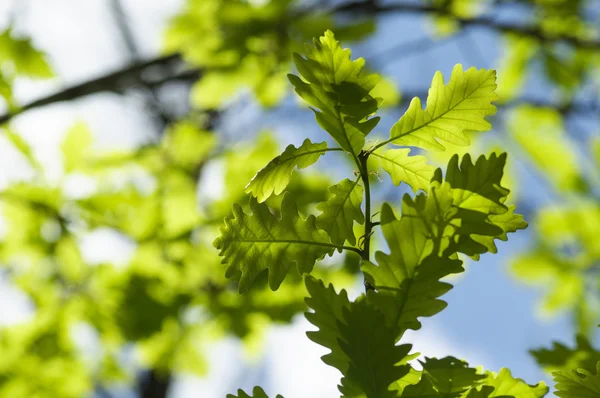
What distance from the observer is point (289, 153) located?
2.00ft

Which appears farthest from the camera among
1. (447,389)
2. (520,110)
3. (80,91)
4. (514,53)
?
(520,110)

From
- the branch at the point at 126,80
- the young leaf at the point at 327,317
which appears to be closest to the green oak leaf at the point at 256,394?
the young leaf at the point at 327,317

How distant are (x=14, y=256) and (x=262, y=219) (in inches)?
78.9

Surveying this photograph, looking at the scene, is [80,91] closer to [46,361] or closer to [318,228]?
Result: [46,361]

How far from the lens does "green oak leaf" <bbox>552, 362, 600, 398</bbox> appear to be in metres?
0.54

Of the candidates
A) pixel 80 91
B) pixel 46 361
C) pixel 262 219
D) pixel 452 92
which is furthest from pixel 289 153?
pixel 46 361

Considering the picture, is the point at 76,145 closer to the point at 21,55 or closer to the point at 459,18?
the point at 21,55

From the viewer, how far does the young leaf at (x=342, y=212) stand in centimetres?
59

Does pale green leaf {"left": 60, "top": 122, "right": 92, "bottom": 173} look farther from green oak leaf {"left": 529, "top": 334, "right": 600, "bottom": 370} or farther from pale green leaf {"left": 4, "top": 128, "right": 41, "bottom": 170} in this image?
green oak leaf {"left": 529, "top": 334, "right": 600, "bottom": 370}

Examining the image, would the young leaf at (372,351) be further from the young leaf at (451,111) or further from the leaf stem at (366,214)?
the young leaf at (451,111)

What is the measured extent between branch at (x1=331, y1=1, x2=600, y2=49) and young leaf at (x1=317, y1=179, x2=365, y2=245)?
1.53 metres

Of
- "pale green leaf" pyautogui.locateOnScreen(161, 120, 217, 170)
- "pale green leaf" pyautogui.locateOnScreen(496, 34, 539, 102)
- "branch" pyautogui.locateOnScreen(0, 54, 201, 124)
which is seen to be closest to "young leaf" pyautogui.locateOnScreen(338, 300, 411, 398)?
"branch" pyautogui.locateOnScreen(0, 54, 201, 124)

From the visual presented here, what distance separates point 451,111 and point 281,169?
0.20m

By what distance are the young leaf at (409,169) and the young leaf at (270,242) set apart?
4.4 inches
